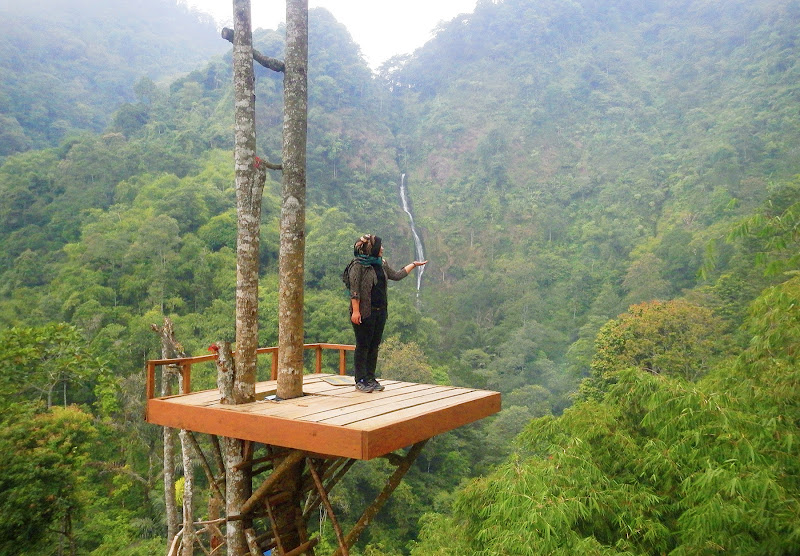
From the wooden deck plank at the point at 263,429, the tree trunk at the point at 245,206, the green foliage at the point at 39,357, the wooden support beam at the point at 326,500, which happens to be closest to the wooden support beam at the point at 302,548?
the wooden support beam at the point at 326,500

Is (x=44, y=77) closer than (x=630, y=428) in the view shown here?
No

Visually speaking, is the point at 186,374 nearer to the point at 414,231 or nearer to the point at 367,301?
the point at 367,301

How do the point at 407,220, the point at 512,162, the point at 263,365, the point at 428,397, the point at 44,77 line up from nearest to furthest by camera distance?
the point at 428,397
the point at 263,365
the point at 44,77
the point at 407,220
the point at 512,162

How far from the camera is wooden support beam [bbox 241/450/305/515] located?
114 inches

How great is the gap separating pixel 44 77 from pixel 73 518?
37.8 m

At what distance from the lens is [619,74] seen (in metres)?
48.6

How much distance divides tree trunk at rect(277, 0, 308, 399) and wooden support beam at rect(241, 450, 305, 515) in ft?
1.86

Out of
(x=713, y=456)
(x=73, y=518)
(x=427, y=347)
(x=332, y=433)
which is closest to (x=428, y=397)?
(x=332, y=433)

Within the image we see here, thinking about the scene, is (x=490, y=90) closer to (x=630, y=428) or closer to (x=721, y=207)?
(x=721, y=207)

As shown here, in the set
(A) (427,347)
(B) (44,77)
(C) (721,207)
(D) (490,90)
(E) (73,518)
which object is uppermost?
(D) (490,90)

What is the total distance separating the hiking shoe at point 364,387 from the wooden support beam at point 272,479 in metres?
0.78

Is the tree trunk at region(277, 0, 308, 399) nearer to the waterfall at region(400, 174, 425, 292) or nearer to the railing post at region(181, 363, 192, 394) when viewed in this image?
the railing post at region(181, 363, 192, 394)

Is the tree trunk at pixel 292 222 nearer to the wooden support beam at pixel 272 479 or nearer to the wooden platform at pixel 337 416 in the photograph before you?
the wooden platform at pixel 337 416

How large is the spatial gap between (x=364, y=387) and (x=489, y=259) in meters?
35.3
